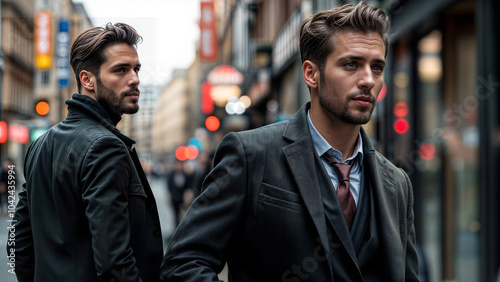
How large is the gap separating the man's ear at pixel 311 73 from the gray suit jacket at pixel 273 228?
208mm

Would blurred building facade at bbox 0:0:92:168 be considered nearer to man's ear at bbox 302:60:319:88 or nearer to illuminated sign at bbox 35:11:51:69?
illuminated sign at bbox 35:11:51:69

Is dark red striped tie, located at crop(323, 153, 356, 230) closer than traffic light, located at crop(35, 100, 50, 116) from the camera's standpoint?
Yes

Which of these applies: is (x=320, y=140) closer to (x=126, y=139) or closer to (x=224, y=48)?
(x=126, y=139)

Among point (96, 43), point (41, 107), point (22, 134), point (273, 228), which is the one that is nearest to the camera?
point (273, 228)

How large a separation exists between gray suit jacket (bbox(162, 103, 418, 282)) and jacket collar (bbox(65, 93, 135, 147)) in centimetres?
51

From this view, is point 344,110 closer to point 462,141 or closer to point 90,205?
point 90,205

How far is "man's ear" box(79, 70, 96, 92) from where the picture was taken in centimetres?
245

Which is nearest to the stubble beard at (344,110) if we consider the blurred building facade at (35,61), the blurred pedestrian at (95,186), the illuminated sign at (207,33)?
the blurred pedestrian at (95,186)

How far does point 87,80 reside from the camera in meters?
2.47

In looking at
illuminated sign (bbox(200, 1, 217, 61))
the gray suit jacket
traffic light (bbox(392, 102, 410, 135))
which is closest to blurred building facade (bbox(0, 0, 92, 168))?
the gray suit jacket

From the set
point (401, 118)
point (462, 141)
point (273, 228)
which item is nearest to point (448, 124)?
point (462, 141)

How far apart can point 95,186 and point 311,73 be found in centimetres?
90

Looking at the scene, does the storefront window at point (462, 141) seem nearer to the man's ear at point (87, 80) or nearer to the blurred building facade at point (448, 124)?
the blurred building facade at point (448, 124)

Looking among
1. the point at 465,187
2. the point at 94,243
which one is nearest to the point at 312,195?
the point at 94,243
